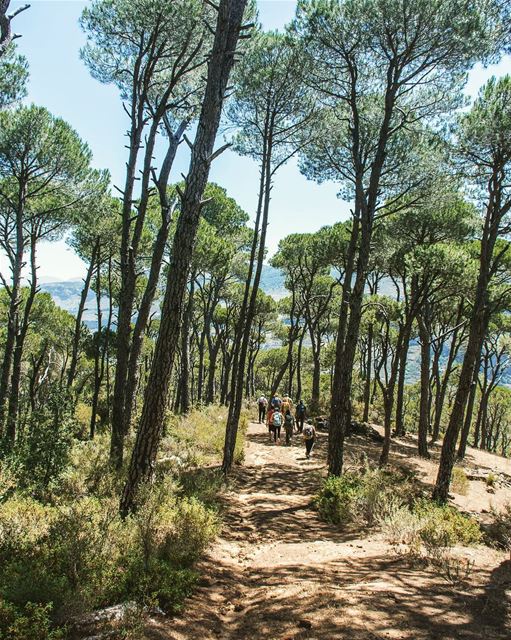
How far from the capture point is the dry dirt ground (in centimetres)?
Answer: 379

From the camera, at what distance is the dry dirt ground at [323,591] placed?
379 centimetres

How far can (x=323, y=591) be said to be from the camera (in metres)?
4.60

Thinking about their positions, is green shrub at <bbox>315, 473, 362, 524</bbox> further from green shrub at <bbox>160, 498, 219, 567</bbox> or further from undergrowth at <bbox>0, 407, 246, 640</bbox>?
green shrub at <bbox>160, 498, 219, 567</bbox>

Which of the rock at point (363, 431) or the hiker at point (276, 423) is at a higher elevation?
the hiker at point (276, 423)

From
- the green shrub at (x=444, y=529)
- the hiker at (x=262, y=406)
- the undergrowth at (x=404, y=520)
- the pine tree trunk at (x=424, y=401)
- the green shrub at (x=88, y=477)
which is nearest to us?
the undergrowth at (x=404, y=520)

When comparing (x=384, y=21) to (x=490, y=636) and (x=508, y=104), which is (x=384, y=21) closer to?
(x=508, y=104)

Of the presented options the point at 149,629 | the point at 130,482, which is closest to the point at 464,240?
the point at 130,482

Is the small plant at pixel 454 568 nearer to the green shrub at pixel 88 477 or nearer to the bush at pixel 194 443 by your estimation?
the green shrub at pixel 88 477

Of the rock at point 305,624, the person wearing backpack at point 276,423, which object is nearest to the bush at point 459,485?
the person wearing backpack at point 276,423

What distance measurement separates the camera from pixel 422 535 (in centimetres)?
634

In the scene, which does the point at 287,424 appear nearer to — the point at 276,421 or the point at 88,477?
the point at 276,421

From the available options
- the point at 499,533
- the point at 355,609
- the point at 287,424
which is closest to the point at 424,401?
the point at 287,424

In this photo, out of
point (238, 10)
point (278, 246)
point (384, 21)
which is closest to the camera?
point (238, 10)

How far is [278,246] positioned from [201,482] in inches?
821
